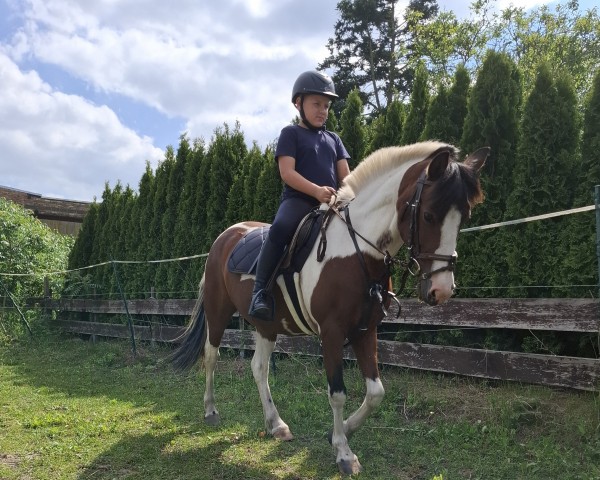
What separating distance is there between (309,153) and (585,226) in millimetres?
2536

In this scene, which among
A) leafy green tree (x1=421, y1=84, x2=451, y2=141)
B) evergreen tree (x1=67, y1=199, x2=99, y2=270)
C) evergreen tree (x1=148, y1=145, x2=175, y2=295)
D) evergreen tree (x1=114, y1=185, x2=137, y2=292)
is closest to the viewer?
Answer: leafy green tree (x1=421, y1=84, x2=451, y2=141)

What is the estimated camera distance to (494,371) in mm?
4406

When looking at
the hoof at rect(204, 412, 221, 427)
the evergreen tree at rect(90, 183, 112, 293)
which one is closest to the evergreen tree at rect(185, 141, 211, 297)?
the evergreen tree at rect(90, 183, 112, 293)

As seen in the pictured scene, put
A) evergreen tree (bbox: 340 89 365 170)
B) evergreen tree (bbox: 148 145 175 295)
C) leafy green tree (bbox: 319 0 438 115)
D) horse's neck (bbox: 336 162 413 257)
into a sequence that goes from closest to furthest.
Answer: horse's neck (bbox: 336 162 413 257) < evergreen tree (bbox: 340 89 365 170) < evergreen tree (bbox: 148 145 175 295) < leafy green tree (bbox: 319 0 438 115)

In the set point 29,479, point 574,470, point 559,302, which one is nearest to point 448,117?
point 559,302

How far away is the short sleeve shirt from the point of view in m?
3.68

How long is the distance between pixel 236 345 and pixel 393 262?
4732 mm

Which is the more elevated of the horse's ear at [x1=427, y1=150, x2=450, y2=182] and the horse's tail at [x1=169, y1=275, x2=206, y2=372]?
the horse's ear at [x1=427, y1=150, x2=450, y2=182]

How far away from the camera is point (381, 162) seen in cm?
334

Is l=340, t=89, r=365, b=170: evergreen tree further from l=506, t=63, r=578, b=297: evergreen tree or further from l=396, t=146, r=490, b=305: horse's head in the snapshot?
l=396, t=146, r=490, b=305: horse's head

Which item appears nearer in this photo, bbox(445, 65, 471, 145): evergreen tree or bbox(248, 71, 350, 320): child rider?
bbox(248, 71, 350, 320): child rider

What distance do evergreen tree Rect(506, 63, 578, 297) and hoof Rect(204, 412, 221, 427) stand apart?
121 inches

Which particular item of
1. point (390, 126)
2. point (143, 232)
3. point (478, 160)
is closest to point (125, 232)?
point (143, 232)

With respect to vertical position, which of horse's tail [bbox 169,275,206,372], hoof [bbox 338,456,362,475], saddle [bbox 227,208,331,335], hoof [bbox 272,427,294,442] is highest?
saddle [bbox 227,208,331,335]
